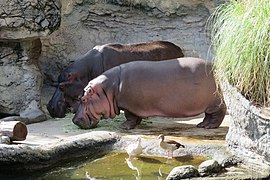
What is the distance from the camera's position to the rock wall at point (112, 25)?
11195mm

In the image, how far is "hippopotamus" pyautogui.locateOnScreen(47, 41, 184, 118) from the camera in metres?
9.68

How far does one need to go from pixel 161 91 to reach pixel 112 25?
367 cm

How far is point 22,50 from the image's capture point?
9.98 m

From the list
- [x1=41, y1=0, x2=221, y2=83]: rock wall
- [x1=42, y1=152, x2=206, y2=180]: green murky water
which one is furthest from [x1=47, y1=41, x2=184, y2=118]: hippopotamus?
[x1=42, y1=152, x2=206, y2=180]: green murky water

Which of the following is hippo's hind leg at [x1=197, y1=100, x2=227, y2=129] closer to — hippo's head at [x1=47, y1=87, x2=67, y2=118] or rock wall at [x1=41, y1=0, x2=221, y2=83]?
hippo's head at [x1=47, y1=87, x2=67, y2=118]

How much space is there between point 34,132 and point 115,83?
112cm

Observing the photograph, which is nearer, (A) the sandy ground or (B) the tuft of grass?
(B) the tuft of grass

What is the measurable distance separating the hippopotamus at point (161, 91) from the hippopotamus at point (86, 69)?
4.37ft

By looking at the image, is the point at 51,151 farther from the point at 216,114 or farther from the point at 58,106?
the point at 58,106

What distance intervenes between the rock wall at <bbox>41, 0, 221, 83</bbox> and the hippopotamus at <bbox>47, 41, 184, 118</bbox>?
4.79 ft

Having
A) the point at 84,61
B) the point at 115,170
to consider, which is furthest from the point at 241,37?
the point at 84,61

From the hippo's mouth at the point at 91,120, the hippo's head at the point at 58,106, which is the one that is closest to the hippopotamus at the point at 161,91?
the hippo's mouth at the point at 91,120

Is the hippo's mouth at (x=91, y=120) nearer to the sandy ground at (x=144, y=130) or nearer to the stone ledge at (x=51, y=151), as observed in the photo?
the sandy ground at (x=144, y=130)

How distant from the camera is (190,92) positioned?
7945 mm
